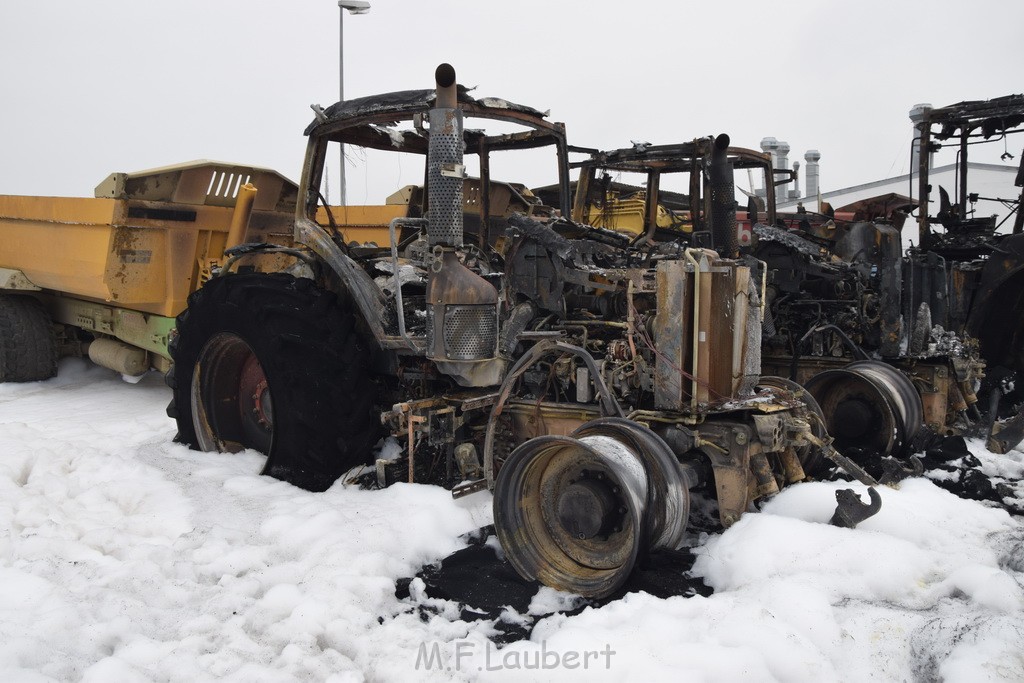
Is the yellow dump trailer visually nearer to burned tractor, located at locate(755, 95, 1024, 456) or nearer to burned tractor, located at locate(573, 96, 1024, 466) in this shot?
burned tractor, located at locate(573, 96, 1024, 466)

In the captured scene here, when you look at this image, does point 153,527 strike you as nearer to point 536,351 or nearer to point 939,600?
point 536,351

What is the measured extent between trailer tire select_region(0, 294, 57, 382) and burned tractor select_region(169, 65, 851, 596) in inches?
143

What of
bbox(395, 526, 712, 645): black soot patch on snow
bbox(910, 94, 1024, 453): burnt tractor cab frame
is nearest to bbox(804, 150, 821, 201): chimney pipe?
bbox(910, 94, 1024, 453): burnt tractor cab frame

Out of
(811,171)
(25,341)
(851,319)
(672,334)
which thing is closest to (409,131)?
(672,334)

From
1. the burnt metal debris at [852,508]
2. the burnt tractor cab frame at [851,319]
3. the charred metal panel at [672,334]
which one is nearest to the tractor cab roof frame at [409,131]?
the burnt tractor cab frame at [851,319]

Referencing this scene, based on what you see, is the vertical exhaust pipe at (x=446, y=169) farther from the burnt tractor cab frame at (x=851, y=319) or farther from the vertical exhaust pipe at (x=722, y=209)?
the burnt tractor cab frame at (x=851, y=319)

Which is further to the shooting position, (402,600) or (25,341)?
(25,341)

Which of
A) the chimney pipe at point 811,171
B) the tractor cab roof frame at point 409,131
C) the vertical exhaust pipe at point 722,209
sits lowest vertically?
the vertical exhaust pipe at point 722,209

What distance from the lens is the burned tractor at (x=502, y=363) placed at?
3.53 meters

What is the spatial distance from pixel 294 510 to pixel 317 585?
877 millimetres

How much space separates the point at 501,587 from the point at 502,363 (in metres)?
1.43

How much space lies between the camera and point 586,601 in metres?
3.28

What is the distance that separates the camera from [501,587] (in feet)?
11.3

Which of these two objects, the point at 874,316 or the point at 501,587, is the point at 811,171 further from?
the point at 501,587
